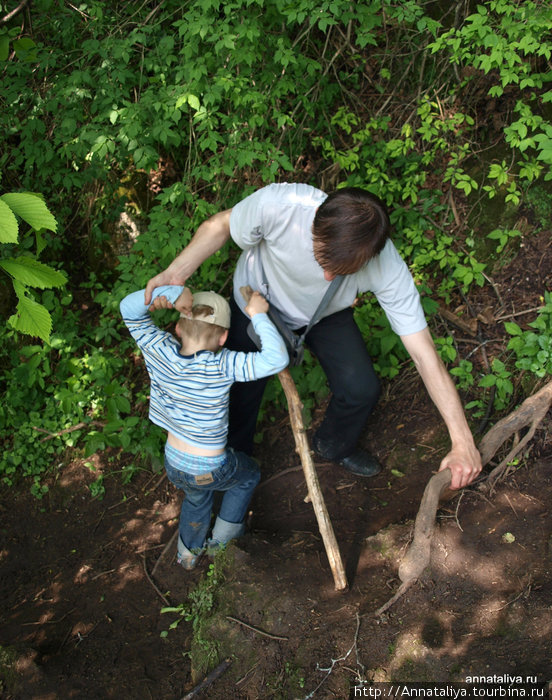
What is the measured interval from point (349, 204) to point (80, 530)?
316cm

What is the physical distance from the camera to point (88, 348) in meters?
4.79

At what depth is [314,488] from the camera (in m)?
2.90

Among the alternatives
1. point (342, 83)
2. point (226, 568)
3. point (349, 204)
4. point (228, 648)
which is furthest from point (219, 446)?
point (342, 83)

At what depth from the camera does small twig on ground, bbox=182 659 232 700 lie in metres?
2.67

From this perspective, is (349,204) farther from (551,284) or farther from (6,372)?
(6,372)

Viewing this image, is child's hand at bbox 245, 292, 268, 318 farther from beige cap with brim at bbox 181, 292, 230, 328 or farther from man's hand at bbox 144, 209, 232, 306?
man's hand at bbox 144, 209, 232, 306

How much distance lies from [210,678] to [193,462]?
1090 mm

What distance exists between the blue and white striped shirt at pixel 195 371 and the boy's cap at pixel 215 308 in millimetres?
174

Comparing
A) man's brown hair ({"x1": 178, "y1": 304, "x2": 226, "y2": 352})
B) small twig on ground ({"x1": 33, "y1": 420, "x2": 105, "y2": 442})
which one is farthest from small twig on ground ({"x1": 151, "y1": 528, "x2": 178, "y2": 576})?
man's brown hair ({"x1": 178, "y1": 304, "x2": 226, "y2": 352})

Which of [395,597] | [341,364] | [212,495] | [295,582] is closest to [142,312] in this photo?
[341,364]

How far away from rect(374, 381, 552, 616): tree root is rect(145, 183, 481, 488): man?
0.41 ft

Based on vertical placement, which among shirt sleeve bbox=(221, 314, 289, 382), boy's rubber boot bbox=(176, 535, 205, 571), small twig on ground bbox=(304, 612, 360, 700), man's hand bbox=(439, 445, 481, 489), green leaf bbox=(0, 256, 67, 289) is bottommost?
boy's rubber boot bbox=(176, 535, 205, 571)

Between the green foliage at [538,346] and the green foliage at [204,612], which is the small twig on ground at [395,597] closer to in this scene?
the green foliage at [204,612]

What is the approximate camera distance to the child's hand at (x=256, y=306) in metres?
2.68
